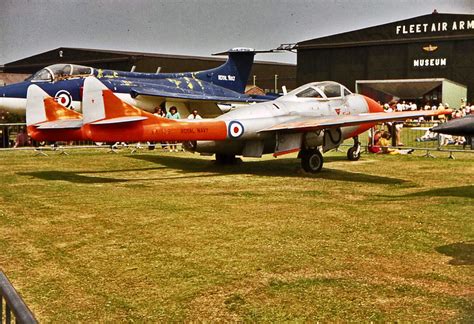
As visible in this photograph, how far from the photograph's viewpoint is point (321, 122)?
45.1 feet

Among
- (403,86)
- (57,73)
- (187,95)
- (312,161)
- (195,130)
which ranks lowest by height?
(312,161)

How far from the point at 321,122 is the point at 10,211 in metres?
7.71

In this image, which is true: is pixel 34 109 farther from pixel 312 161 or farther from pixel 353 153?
pixel 353 153

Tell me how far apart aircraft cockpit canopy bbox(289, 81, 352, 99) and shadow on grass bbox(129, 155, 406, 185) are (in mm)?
2062

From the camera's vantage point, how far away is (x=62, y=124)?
12.9m

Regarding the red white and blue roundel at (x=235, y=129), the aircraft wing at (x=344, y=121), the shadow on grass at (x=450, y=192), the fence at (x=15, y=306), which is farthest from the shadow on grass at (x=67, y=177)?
the fence at (x=15, y=306)

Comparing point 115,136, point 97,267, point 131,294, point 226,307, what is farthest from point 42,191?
point 226,307

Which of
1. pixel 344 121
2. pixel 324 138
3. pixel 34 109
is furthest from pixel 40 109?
pixel 344 121

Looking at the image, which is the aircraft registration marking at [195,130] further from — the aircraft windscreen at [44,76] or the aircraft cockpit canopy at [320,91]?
the aircraft windscreen at [44,76]

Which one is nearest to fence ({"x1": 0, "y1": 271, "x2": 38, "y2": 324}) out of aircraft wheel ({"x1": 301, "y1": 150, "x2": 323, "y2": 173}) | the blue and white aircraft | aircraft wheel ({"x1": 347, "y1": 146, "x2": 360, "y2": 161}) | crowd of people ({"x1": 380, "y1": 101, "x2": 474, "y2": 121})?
aircraft wheel ({"x1": 301, "y1": 150, "x2": 323, "y2": 173})

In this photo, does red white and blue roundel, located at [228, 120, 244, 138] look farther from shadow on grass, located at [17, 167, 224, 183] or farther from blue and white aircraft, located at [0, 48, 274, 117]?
→ blue and white aircraft, located at [0, 48, 274, 117]

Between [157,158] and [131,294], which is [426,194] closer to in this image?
[131,294]

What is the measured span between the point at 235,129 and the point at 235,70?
57.9ft

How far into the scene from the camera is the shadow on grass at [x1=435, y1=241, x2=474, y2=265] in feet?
20.4
